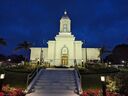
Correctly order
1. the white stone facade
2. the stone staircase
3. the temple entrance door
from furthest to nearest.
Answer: the white stone facade
the temple entrance door
the stone staircase

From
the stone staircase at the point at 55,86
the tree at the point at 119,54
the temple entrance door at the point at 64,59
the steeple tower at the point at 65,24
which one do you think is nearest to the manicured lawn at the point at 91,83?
the stone staircase at the point at 55,86

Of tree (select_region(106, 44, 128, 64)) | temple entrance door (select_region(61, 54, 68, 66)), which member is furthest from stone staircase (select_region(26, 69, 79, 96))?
tree (select_region(106, 44, 128, 64))

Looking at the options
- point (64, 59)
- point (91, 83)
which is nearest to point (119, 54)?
point (64, 59)

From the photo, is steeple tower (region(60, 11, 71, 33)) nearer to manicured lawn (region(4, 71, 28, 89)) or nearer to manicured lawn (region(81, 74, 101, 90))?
manicured lawn (region(81, 74, 101, 90))

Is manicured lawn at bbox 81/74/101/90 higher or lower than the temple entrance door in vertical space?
lower

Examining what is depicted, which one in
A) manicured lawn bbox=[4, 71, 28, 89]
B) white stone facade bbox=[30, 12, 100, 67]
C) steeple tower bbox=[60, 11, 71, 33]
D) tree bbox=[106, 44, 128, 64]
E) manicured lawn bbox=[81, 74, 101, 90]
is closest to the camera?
manicured lawn bbox=[81, 74, 101, 90]

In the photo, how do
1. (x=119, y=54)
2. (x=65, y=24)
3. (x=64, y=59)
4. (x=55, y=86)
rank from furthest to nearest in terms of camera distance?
(x=119, y=54), (x=65, y=24), (x=64, y=59), (x=55, y=86)

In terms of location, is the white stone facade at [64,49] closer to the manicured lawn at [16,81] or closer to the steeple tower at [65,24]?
the steeple tower at [65,24]

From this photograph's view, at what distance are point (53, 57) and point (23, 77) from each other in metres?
28.4

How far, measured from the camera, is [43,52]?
2384 inches

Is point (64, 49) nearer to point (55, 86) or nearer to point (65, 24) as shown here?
point (65, 24)

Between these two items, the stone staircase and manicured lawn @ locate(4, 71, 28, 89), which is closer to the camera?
the stone staircase

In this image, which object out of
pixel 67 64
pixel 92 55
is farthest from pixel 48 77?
pixel 92 55

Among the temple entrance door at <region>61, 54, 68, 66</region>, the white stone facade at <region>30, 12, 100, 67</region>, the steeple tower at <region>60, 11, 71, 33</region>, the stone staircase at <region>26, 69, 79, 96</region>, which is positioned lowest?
the stone staircase at <region>26, 69, 79, 96</region>
